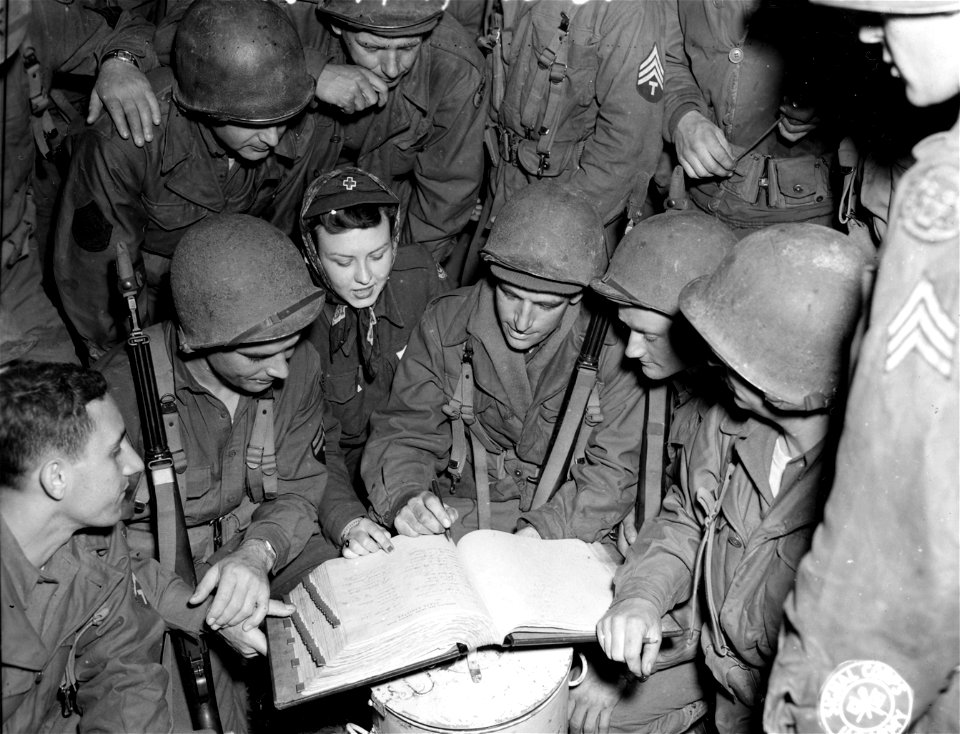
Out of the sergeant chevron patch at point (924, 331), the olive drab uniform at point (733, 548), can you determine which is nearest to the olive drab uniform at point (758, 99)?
the olive drab uniform at point (733, 548)

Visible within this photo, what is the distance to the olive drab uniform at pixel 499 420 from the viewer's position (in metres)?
3.93

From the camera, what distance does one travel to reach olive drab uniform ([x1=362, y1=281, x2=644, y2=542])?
3.93 metres

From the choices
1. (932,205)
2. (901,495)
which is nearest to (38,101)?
(932,205)

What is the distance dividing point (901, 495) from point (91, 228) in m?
3.77

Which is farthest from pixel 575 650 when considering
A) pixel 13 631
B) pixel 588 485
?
pixel 13 631

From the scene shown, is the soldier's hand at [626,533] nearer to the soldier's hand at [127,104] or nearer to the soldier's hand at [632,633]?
the soldier's hand at [632,633]

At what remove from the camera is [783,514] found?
9.50 feet

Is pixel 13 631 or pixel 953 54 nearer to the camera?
pixel 953 54

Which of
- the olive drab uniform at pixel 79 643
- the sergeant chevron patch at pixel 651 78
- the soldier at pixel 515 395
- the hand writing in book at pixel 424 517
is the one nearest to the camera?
the olive drab uniform at pixel 79 643

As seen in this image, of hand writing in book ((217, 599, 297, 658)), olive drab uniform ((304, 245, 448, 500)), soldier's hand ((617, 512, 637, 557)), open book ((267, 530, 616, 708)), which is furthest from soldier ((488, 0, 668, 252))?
hand writing in book ((217, 599, 297, 658))

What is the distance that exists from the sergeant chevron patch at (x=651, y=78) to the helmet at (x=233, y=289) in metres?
2.28

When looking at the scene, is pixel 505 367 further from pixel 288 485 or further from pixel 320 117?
pixel 320 117

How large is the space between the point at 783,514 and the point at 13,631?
7.64 ft

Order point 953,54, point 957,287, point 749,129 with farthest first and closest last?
1. point 749,129
2. point 953,54
3. point 957,287
